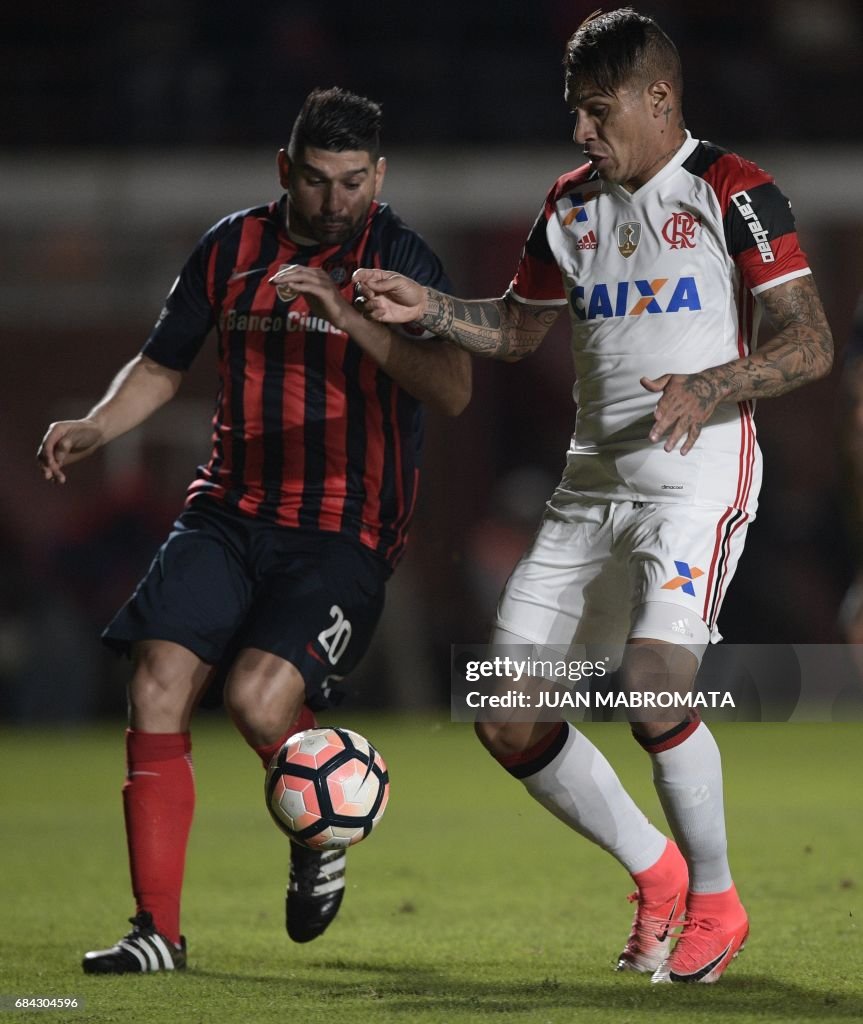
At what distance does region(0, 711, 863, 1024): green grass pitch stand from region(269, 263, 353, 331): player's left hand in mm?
1570

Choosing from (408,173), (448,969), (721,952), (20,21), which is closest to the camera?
(721,952)

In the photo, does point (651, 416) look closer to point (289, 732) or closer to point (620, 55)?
point (620, 55)

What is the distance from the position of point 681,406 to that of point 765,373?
0.25 metres

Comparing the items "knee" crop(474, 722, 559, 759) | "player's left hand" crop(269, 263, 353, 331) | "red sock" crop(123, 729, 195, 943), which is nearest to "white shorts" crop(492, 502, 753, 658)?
"knee" crop(474, 722, 559, 759)

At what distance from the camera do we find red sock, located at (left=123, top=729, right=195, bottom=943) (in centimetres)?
409

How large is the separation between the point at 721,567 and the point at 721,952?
0.86 meters

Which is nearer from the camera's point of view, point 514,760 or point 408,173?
point 514,760

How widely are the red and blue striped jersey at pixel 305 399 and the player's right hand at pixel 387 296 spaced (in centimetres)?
39

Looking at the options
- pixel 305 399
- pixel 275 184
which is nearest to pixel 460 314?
pixel 305 399

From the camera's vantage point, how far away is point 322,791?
398cm

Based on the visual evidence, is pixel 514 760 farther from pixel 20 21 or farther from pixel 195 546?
pixel 20 21

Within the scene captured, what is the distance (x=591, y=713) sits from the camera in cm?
454

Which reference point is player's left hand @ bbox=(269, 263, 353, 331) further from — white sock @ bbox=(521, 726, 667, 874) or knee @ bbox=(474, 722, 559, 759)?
white sock @ bbox=(521, 726, 667, 874)

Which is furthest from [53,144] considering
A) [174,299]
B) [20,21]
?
[174,299]
